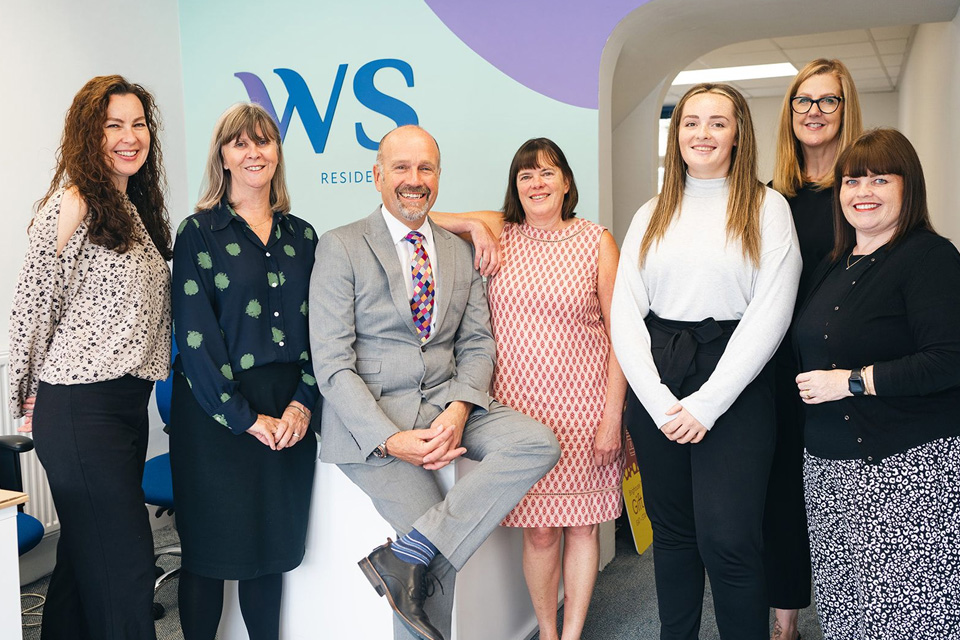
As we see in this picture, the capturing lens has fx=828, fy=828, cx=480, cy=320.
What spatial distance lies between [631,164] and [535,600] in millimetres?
2922

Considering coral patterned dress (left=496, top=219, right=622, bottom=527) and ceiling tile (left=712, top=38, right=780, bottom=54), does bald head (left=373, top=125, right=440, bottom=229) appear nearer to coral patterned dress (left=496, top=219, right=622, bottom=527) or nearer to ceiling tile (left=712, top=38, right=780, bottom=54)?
coral patterned dress (left=496, top=219, right=622, bottom=527)

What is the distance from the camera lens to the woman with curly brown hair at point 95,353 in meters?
2.20

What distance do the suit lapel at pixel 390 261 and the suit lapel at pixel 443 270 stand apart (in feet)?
0.33

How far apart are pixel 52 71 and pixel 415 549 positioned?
3.11m

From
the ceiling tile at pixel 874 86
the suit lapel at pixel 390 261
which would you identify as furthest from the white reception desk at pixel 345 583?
the ceiling tile at pixel 874 86

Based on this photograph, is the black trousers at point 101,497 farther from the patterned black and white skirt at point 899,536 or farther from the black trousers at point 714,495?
the patterned black and white skirt at point 899,536

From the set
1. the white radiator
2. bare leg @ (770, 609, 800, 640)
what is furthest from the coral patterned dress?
the white radiator

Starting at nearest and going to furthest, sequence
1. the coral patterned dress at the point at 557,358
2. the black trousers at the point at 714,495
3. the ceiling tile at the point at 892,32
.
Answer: the black trousers at the point at 714,495 < the coral patterned dress at the point at 557,358 < the ceiling tile at the point at 892,32

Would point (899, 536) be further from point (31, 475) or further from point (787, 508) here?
point (31, 475)

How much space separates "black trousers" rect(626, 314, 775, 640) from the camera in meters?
2.25

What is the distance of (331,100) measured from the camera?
14.1ft

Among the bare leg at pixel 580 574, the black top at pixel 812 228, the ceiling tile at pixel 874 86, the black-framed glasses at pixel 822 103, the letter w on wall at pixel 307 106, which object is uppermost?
the ceiling tile at pixel 874 86

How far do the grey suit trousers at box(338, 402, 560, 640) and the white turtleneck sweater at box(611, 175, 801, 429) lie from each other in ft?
1.20

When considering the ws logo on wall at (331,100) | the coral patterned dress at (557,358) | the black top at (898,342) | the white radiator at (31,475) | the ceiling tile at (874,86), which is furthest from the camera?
the ceiling tile at (874,86)
